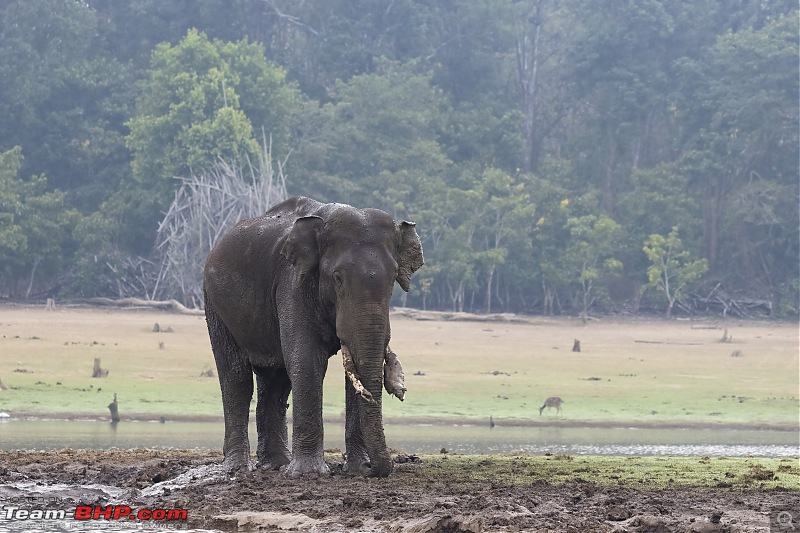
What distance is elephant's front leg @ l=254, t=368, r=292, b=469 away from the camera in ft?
46.8

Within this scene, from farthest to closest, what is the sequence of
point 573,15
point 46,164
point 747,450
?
point 573,15 < point 46,164 < point 747,450

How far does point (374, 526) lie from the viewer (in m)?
10.9

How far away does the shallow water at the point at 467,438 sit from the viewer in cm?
2073

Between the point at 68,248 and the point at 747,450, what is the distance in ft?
134

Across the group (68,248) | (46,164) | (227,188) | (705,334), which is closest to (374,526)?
(705,334)

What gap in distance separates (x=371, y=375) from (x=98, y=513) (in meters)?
2.51

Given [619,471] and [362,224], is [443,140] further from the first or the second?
[362,224]

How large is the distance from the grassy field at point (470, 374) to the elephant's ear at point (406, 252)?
1327cm

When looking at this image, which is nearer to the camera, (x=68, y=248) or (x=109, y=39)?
(x=68, y=248)

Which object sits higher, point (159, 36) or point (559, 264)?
point (159, 36)

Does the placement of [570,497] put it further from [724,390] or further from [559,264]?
[559,264]

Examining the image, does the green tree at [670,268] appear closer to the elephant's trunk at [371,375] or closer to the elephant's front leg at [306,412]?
the elephant's front leg at [306,412]

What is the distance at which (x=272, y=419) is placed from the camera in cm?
1427

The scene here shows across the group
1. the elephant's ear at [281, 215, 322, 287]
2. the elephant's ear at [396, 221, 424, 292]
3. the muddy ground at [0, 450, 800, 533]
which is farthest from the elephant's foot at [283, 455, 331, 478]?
the elephant's ear at [396, 221, 424, 292]
